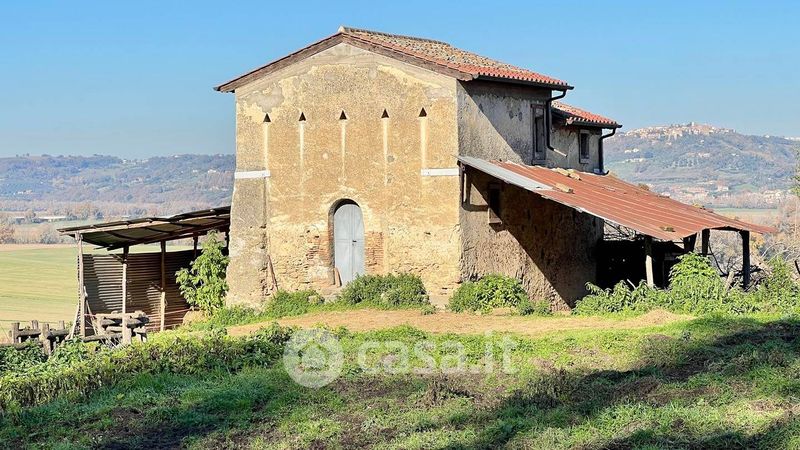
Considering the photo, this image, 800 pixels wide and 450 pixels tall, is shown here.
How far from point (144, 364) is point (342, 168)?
28.0 feet

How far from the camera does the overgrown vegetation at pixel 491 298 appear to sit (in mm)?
21969

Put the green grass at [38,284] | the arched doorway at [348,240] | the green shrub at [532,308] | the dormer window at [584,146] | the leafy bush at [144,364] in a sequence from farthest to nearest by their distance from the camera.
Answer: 1. the green grass at [38,284]
2. the dormer window at [584,146]
3. the arched doorway at [348,240]
4. the green shrub at [532,308]
5. the leafy bush at [144,364]

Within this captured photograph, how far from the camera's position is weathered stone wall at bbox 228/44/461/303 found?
2242cm

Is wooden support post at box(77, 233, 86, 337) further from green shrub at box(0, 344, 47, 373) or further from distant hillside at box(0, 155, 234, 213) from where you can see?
distant hillside at box(0, 155, 234, 213)

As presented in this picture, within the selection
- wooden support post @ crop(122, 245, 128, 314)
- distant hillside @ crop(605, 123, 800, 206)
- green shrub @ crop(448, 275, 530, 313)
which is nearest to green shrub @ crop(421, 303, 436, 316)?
green shrub @ crop(448, 275, 530, 313)

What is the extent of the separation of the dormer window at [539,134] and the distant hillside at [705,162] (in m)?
95.7

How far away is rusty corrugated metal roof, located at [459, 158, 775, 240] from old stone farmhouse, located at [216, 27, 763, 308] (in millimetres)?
87

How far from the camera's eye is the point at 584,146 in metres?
30.1

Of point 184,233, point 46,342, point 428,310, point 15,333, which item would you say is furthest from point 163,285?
point 428,310

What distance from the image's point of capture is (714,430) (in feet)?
36.5

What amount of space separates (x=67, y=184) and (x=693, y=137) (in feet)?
347

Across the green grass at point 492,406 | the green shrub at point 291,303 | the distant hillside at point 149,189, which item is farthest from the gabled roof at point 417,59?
the distant hillside at point 149,189

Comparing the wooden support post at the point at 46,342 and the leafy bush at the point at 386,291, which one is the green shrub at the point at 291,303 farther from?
the wooden support post at the point at 46,342

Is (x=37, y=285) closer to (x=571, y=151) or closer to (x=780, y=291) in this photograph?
(x=571, y=151)
